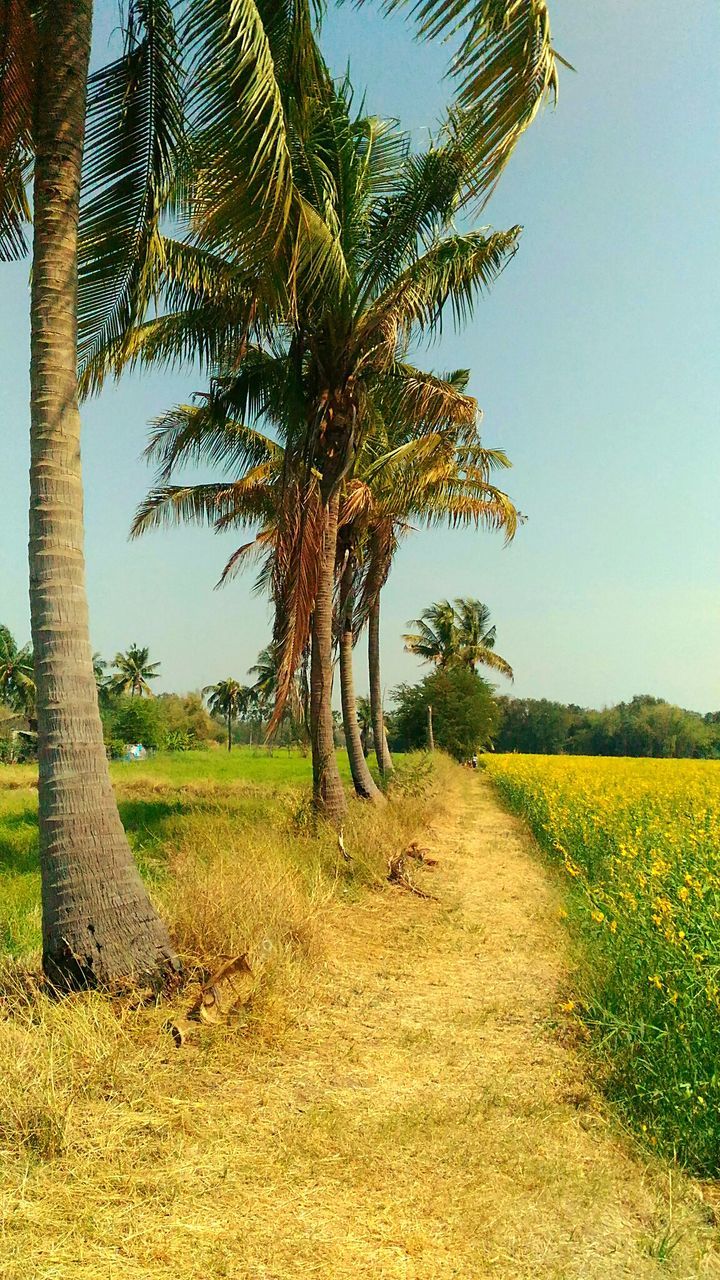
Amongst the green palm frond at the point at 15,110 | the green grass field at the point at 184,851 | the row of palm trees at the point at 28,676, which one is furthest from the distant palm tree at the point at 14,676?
the green palm frond at the point at 15,110

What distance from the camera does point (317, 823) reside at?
10.1 metres

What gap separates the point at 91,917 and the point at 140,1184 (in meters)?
1.59

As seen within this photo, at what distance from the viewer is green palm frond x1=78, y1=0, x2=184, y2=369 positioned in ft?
18.9

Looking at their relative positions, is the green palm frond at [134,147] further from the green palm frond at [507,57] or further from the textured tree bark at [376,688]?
the textured tree bark at [376,688]

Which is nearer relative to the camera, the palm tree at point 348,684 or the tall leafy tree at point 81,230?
the tall leafy tree at point 81,230

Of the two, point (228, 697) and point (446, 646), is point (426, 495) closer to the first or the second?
point (446, 646)

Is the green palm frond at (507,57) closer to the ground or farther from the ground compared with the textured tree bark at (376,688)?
farther from the ground

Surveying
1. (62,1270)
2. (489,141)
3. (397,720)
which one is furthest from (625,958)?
(397,720)

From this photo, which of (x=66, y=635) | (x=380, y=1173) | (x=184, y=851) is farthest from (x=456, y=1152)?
(x=184, y=851)

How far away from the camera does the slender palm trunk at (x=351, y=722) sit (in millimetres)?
13789

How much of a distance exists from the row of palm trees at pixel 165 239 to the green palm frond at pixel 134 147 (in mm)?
15

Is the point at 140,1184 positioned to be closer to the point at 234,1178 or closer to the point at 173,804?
the point at 234,1178

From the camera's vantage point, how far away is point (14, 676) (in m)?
48.4

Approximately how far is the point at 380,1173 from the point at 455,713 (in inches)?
1434
